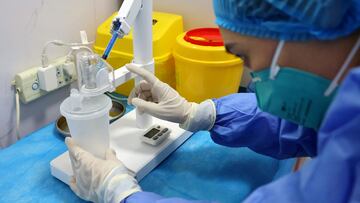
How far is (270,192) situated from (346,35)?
269mm

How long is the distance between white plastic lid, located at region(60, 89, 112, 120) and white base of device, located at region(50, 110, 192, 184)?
6.7 inches

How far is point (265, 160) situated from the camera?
0.99 meters

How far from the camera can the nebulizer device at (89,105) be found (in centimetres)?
79

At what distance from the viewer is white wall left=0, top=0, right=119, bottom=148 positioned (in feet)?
3.50

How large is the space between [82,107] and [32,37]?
468 mm

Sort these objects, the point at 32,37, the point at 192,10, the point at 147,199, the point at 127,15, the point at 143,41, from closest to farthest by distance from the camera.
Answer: the point at 147,199
the point at 127,15
the point at 143,41
the point at 32,37
the point at 192,10

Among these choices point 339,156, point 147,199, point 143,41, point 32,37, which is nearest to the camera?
point 339,156

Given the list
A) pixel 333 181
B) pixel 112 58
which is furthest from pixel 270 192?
pixel 112 58

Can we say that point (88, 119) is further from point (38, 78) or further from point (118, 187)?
point (38, 78)

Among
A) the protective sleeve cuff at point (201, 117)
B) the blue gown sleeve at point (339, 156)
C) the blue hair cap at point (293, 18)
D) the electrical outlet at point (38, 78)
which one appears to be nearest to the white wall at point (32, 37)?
the electrical outlet at point (38, 78)

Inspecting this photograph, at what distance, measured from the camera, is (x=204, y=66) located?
1.14 meters

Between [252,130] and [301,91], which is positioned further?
[252,130]

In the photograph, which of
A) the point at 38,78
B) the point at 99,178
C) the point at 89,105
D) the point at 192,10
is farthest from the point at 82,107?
the point at 192,10

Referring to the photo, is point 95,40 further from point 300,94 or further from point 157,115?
point 300,94
